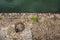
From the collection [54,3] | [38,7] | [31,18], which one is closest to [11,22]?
[31,18]

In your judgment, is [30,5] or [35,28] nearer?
[35,28]

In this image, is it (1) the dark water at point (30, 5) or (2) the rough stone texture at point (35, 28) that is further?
(1) the dark water at point (30, 5)

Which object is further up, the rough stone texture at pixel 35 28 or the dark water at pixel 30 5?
the dark water at pixel 30 5

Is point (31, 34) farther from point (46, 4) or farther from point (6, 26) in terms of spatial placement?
point (46, 4)

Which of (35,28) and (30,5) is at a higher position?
(30,5)
